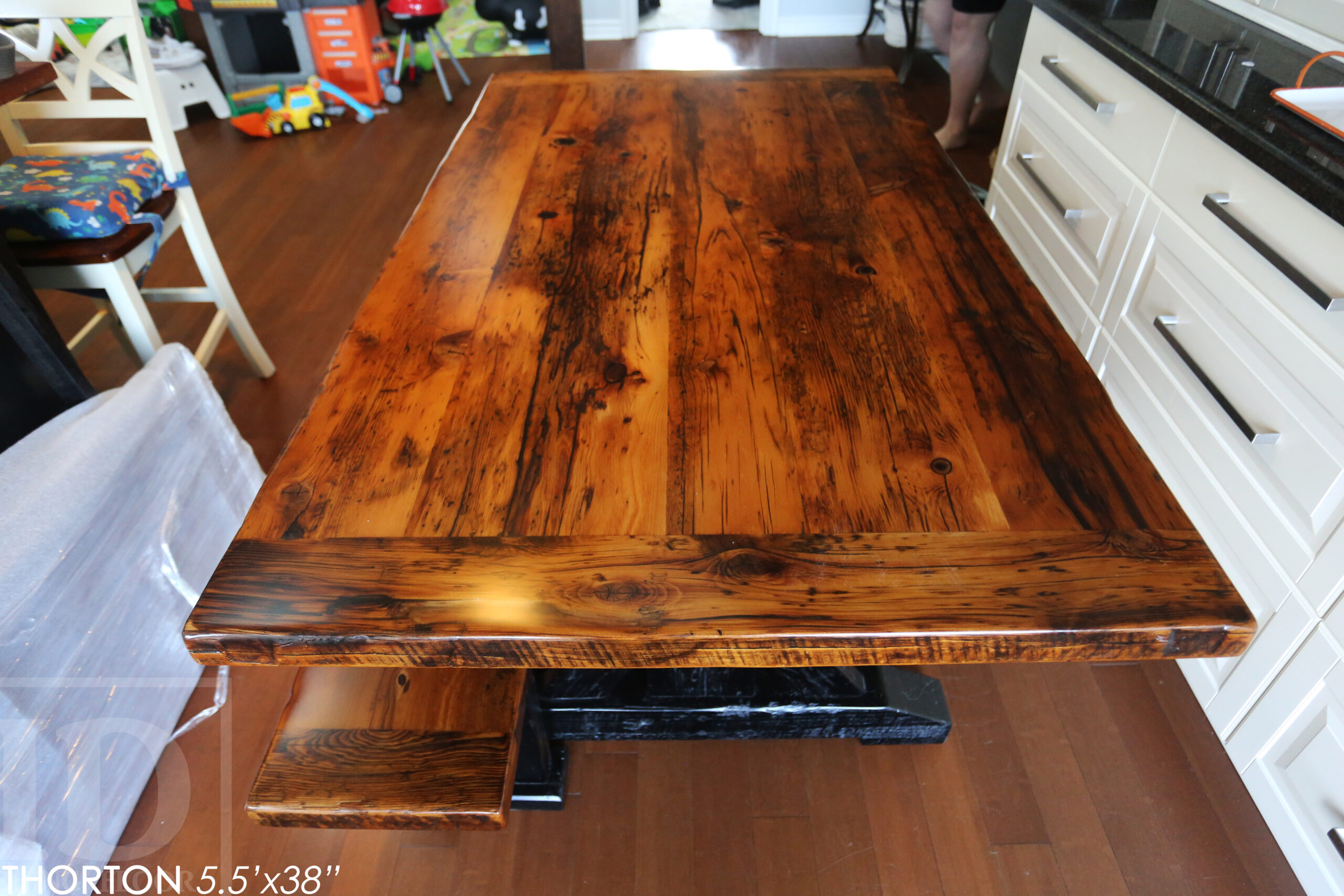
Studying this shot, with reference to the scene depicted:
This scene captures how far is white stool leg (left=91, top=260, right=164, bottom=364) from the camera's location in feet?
5.48

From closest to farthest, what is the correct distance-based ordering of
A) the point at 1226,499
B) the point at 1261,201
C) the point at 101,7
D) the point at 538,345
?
the point at 538,345, the point at 1261,201, the point at 1226,499, the point at 101,7

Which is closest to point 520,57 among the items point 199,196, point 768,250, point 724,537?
point 199,196

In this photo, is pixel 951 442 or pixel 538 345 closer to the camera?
pixel 951 442

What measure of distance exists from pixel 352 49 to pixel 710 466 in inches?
149

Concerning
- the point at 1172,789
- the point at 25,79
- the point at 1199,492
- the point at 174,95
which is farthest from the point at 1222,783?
the point at 174,95

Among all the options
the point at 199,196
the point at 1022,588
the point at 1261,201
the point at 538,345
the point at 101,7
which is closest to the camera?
the point at 1022,588

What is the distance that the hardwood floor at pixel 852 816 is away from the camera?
1233mm

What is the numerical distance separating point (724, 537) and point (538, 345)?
1.38 feet

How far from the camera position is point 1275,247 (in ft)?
3.89

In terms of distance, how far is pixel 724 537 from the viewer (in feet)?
2.68

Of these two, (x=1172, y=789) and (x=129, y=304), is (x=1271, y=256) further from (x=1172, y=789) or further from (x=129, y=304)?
(x=129, y=304)

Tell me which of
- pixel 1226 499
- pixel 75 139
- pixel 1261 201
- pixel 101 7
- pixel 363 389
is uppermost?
pixel 101 7

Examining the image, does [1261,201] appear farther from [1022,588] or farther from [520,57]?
[520,57]

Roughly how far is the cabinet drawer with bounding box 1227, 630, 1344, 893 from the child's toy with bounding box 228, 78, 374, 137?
154 inches
